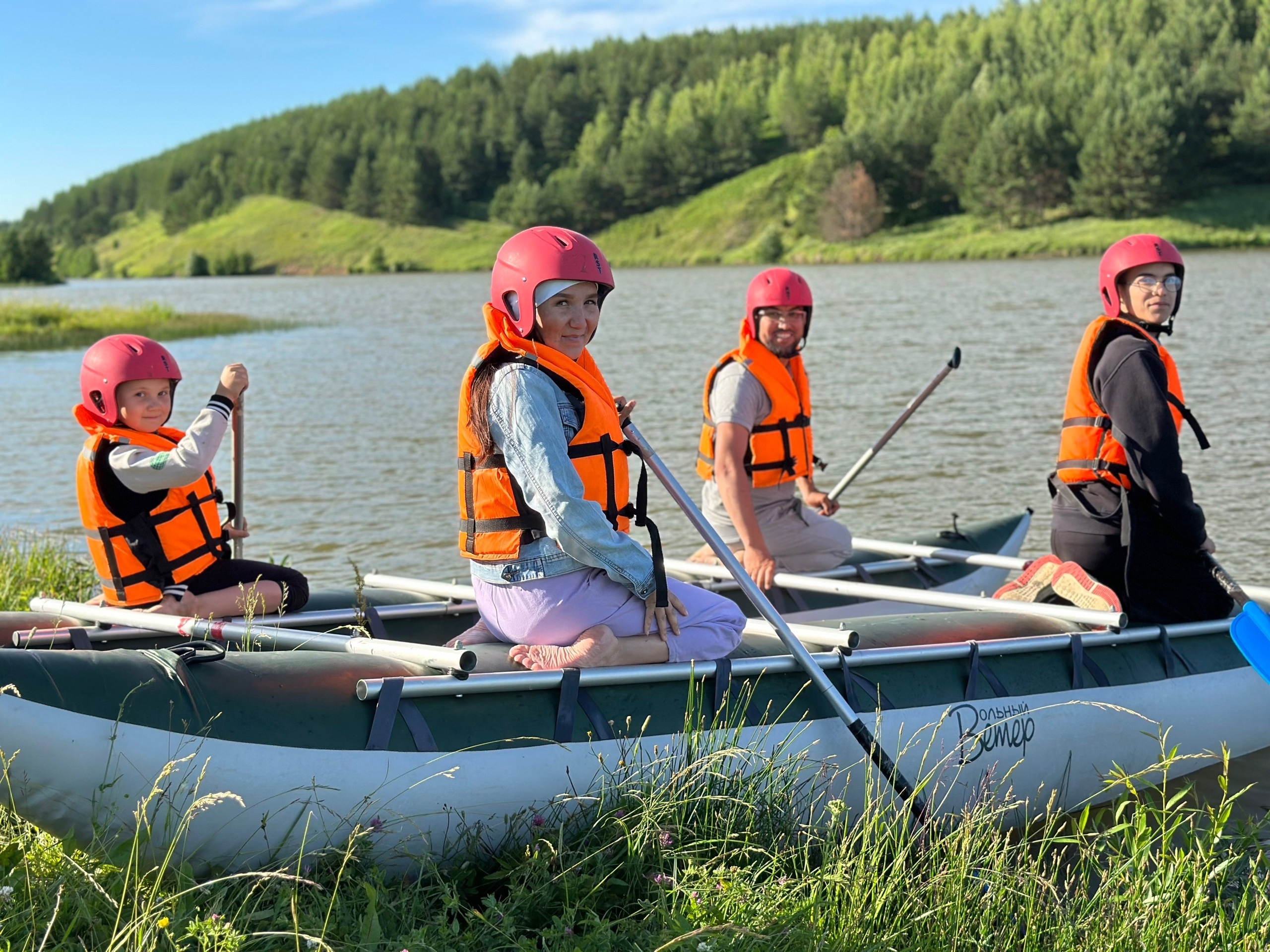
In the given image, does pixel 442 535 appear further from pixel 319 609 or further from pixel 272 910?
pixel 272 910

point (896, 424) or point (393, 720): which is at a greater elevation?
point (896, 424)

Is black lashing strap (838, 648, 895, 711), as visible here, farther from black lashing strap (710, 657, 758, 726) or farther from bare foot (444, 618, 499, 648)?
bare foot (444, 618, 499, 648)

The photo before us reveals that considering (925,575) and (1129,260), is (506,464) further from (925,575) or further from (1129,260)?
(925,575)

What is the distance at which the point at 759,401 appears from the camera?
651cm

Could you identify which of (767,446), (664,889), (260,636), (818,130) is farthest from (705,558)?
(818,130)

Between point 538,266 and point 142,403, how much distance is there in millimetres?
2286

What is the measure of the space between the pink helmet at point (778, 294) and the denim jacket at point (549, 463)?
2832mm

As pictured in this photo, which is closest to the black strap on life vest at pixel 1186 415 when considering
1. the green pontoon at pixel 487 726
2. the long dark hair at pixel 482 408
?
the green pontoon at pixel 487 726

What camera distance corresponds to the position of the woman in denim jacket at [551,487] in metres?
3.85

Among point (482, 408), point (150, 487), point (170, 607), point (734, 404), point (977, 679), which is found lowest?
point (977, 679)

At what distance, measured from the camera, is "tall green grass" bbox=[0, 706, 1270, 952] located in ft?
10.4

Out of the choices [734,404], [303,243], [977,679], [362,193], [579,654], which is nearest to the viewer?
[579,654]

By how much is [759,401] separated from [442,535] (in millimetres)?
5026

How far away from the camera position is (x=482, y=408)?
3.95 meters
